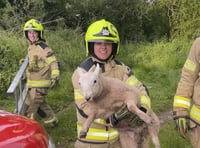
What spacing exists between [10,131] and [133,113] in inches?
40.1

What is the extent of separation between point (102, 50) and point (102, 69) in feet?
0.58

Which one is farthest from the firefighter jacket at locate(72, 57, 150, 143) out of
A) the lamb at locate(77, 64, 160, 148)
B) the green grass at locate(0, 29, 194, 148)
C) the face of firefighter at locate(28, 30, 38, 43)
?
the face of firefighter at locate(28, 30, 38, 43)

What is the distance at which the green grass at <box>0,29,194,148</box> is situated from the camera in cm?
741

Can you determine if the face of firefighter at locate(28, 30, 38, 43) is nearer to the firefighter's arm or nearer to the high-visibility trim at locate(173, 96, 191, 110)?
the firefighter's arm

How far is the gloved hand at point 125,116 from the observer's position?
11.8 ft

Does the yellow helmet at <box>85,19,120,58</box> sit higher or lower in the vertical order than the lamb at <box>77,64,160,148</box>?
higher

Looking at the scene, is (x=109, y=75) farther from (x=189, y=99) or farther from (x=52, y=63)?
(x=52, y=63)

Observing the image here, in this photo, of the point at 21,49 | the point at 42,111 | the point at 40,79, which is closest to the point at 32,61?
the point at 40,79

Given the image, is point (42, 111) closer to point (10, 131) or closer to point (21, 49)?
point (21, 49)

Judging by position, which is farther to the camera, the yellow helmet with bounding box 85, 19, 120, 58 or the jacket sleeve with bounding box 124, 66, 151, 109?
the yellow helmet with bounding box 85, 19, 120, 58

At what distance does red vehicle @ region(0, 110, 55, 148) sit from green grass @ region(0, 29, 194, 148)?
266cm

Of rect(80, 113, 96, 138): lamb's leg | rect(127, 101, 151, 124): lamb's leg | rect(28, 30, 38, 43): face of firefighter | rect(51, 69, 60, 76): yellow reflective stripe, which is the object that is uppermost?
rect(28, 30, 38, 43): face of firefighter

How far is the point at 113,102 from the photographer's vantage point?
11.7ft

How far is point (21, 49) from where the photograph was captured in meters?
10.2
